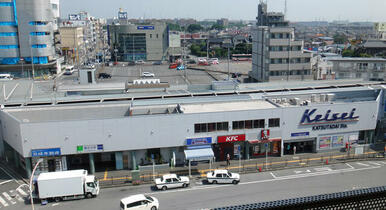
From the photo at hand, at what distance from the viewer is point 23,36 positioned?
68000mm

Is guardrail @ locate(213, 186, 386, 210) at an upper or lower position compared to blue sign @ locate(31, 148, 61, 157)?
upper

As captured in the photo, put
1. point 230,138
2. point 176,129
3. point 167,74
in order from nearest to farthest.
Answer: point 176,129, point 230,138, point 167,74

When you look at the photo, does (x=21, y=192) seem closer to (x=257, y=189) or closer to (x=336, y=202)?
(x=257, y=189)

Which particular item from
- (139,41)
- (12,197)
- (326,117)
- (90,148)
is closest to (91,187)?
(90,148)

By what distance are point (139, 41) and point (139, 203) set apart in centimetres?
8352

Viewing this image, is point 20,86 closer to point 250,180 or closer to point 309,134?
point 250,180


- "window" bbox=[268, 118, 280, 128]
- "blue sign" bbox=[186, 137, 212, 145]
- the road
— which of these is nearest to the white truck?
the road

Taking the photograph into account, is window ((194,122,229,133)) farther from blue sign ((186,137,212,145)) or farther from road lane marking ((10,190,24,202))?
road lane marking ((10,190,24,202))

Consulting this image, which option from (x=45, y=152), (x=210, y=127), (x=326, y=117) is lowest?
(x=45, y=152)

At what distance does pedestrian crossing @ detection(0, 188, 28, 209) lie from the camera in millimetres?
22327

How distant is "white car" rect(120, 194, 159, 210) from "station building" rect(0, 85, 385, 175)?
21.9 ft

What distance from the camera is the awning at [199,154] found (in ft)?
85.4

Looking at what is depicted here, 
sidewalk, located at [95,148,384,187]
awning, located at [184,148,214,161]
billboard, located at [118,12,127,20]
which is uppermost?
billboard, located at [118,12,127,20]

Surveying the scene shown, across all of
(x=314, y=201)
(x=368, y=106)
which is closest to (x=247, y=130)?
(x=368, y=106)
